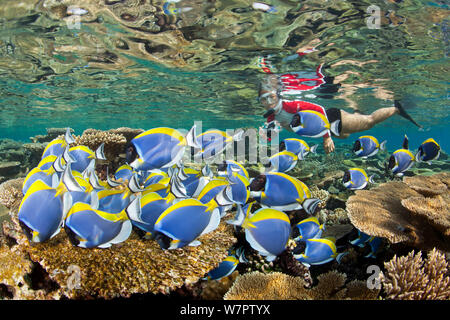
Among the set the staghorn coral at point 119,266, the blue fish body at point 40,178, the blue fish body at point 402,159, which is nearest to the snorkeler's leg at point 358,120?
the blue fish body at point 402,159

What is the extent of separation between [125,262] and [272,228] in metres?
1.67

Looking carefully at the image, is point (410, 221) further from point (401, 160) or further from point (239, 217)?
point (239, 217)

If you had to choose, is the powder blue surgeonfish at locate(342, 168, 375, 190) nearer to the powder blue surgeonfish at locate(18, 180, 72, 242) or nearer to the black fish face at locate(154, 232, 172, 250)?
the black fish face at locate(154, 232, 172, 250)

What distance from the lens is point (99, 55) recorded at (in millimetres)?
11438

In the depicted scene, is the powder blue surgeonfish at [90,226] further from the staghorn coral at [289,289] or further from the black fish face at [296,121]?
the black fish face at [296,121]

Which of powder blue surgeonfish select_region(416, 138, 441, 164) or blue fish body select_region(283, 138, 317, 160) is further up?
blue fish body select_region(283, 138, 317, 160)

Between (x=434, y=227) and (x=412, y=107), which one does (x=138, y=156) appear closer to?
(x=434, y=227)

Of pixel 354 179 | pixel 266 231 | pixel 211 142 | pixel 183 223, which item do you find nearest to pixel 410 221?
pixel 354 179

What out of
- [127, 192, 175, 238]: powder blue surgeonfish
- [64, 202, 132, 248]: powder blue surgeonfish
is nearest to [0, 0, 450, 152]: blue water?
[127, 192, 175, 238]: powder blue surgeonfish

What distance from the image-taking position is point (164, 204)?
2.34 metres

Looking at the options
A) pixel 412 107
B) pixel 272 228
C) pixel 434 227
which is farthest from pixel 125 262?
pixel 412 107

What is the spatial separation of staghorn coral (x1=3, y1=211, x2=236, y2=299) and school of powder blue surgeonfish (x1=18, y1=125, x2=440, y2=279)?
35cm

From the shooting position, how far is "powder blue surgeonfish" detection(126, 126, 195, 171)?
7.42ft

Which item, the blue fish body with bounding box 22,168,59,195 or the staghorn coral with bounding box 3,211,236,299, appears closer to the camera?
the staghorn coral with bounding box 3,211,236,299
